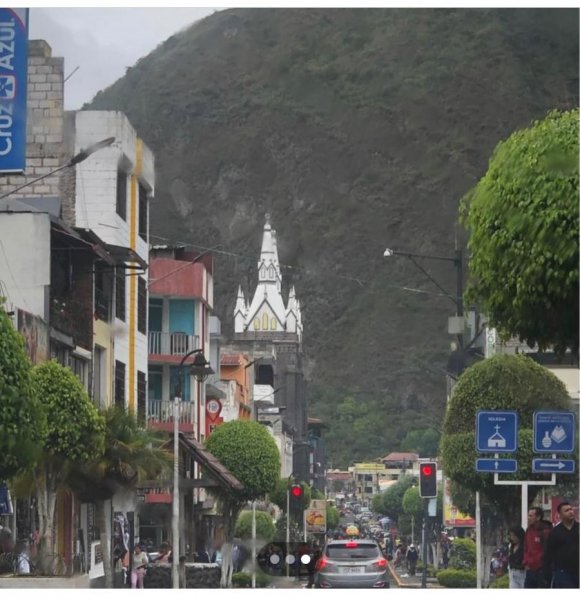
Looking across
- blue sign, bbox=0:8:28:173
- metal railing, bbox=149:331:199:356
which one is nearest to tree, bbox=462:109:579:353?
blue sign, bbox=0:8:28:173

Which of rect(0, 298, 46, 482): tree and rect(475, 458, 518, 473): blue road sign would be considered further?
rect(475, 458, 518, 473): blue road sign

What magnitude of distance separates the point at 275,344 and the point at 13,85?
45555 millimetres

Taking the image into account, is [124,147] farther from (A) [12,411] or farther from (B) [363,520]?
(B) [363,520]

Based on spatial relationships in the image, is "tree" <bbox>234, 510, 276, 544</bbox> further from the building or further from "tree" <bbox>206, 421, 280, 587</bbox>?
the building

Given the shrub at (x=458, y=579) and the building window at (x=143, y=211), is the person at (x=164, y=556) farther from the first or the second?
the building window at (x=143, y=211)

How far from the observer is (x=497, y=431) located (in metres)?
27.7

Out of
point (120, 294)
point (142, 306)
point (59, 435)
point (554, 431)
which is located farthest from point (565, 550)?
point (142, 306)

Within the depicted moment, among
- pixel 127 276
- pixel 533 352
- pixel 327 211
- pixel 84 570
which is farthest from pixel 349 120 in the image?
pixel 84 570

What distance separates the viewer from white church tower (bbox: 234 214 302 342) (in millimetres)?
51500

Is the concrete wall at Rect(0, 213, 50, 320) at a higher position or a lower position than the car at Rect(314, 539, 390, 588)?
higher

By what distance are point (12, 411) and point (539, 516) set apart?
745 centimetres

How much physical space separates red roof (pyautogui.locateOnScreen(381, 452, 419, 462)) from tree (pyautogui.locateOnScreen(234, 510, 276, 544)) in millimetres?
8930

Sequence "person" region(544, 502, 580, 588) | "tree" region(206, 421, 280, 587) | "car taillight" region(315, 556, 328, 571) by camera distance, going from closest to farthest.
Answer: "person" region(544, 502, 580, 588)
"car taillight" region(315, 556, 328, 571)
"tree" region(206, 421, 280, 587)

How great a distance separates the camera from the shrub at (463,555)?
46.1m
